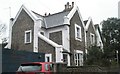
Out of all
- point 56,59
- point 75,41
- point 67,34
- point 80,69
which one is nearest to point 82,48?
point 75,41

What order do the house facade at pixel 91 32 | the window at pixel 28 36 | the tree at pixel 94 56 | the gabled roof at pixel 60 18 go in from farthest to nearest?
the house facade at pixel 91 32 → the window at pixel 28 36 → the gabled roof at pixel 60 18 → the tree at pixel 94 56

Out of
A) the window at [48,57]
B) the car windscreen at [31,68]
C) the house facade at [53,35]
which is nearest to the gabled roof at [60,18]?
the house facade at [53,35]

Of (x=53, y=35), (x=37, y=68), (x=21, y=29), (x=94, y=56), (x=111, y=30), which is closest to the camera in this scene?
(x=37, y=68)

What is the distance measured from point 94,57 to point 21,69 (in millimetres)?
10825

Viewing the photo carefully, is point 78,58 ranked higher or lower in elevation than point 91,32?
lower

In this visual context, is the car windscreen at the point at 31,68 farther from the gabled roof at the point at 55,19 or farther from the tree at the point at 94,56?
the gabled roof at the point at 55,19

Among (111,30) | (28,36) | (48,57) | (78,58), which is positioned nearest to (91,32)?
(78,58)

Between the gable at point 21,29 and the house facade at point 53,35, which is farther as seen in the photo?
the gable at point 21,29

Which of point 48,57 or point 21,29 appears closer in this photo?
point 48,57

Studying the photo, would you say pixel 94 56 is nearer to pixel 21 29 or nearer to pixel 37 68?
pixel 37 68

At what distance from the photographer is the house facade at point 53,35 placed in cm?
2760

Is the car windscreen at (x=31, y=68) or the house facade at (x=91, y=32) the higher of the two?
the house facade at (x=91, y=32)

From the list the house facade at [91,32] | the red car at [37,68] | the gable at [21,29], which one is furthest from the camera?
the house facade at [91,32]

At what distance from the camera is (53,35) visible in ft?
98.7
